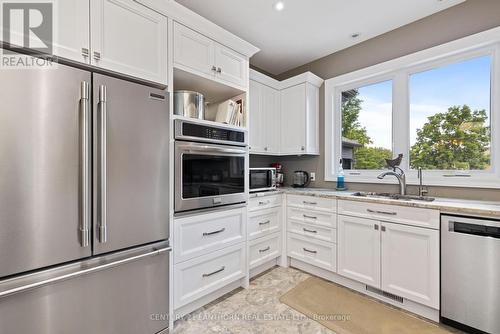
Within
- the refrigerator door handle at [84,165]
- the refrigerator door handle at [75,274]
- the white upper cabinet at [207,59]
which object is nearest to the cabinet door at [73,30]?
the refrigerator door handle at [84,165]

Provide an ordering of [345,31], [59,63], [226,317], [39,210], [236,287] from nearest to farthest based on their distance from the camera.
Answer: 1. [39,210]
2. [59,63]
3. [226,317]
4. [236,287]
5. [345,31]

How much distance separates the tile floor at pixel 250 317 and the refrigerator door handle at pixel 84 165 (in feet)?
3.43

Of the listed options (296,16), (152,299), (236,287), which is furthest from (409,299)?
(296,16)

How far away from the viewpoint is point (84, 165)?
122cm

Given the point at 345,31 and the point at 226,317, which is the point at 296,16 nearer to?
the point at 345,31

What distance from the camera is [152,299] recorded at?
1543 mm

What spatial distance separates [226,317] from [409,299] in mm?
1532

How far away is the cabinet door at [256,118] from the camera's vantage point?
2.81 meters

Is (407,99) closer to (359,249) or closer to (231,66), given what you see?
(359,249)

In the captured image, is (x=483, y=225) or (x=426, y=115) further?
(x=426, y=115)

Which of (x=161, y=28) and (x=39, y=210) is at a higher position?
(x=161, y=28)

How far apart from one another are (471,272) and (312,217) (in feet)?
4.21

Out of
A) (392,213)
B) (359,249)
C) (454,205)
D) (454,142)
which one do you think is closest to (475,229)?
(454,205)

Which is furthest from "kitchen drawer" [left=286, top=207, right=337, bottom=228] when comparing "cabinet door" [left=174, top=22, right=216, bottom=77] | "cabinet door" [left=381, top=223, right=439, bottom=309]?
"cabinet door" [left=174, top=22, right=216, bottom=77]
